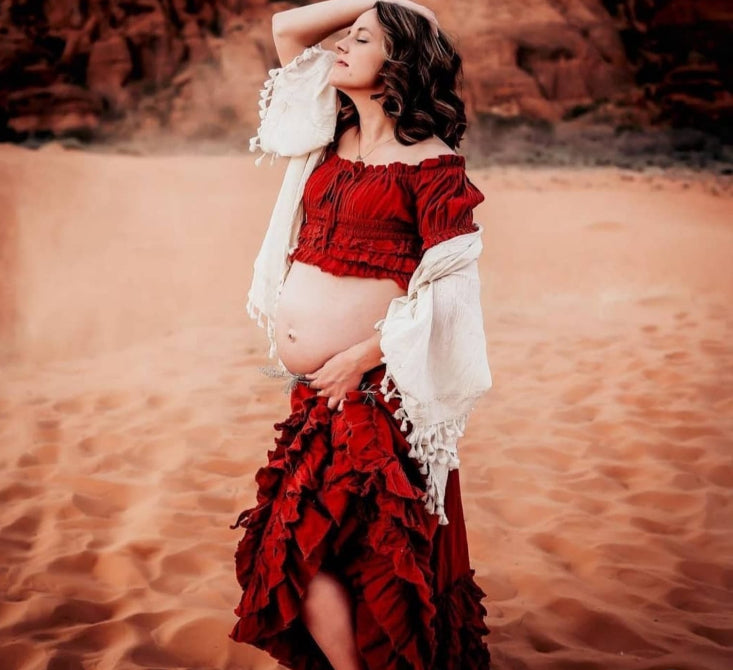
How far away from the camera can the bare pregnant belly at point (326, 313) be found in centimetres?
214

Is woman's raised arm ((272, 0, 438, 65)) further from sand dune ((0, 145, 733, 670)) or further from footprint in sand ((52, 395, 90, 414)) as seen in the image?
footprint in sand ((52, 395, 90, 414))

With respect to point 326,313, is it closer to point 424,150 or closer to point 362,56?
point 424,150

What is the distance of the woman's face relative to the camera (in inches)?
83.4

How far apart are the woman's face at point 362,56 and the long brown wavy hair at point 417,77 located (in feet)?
0.06

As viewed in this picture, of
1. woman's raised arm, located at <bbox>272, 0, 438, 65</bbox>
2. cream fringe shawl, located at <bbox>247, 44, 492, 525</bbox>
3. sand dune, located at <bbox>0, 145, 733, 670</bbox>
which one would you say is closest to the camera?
cream fringe shawl, located at <bbox>247, 44, 492, 525</bbox>

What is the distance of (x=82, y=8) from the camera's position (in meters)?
10.4

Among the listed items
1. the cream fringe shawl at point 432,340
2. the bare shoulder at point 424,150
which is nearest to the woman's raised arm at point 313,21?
the cream fringe shawl at point 432,340

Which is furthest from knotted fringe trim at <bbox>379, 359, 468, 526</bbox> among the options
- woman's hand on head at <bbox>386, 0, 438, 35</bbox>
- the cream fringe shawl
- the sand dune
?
the sand dune

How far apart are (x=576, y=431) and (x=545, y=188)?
6.24 m

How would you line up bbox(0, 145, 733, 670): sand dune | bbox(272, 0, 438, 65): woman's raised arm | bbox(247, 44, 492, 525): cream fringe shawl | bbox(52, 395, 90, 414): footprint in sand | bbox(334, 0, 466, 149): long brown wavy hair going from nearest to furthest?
1. bbox(247, 44, 492, 525): cream fringe shawl
2. bbox(334, 0, 466, 149): long brown wavy hair
3. bbox(272, 0, 438, 65): woman's raised arm
4. bbox(0, 145, 733, 670): sand dune
5. bbox(52, 395, 90, 414): footprint in sand

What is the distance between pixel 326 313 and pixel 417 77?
1.94 feet

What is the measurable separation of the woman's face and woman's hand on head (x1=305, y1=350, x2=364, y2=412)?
0.63 metres

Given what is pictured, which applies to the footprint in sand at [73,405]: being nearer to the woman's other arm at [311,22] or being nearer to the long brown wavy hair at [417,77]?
the woman's other arm at [311,22]

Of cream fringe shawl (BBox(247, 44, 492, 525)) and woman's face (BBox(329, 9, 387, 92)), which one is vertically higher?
woman's face (BBox(329, 9, 387, 92))
